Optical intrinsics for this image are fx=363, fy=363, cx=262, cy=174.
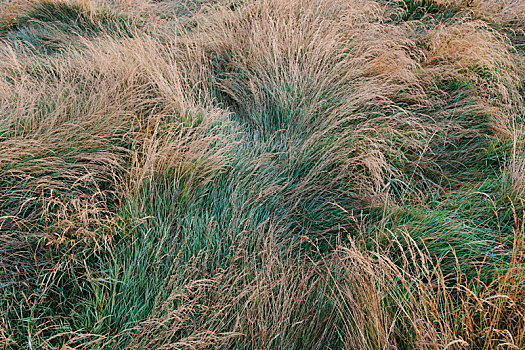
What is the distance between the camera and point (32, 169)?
5.88ft

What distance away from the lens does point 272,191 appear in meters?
1.93

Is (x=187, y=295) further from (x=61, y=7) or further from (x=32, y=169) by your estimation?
(x=61, y=7)

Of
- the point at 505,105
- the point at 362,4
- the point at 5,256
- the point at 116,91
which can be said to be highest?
the point at 362,4

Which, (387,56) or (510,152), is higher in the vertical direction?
(387,56)

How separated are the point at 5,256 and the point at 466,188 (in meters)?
2.30

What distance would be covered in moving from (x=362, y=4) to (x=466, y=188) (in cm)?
226

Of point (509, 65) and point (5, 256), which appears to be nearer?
point (5, 256)

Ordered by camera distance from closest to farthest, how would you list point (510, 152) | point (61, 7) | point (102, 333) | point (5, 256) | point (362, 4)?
1. point (102, 333)
2. point (5, 256)
3. point (510, 152)
4. point (362, 4)
5. point (61, 7)

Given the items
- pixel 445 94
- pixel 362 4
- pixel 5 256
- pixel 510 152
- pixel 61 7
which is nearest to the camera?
pixel 5 256

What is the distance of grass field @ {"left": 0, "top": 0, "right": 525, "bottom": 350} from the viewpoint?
1.31 m

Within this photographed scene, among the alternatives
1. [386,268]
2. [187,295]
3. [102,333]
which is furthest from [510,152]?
[102,333]

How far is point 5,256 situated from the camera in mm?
1521

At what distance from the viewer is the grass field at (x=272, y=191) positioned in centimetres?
131

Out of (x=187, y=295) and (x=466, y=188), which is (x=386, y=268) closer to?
(x=187, y=295)
